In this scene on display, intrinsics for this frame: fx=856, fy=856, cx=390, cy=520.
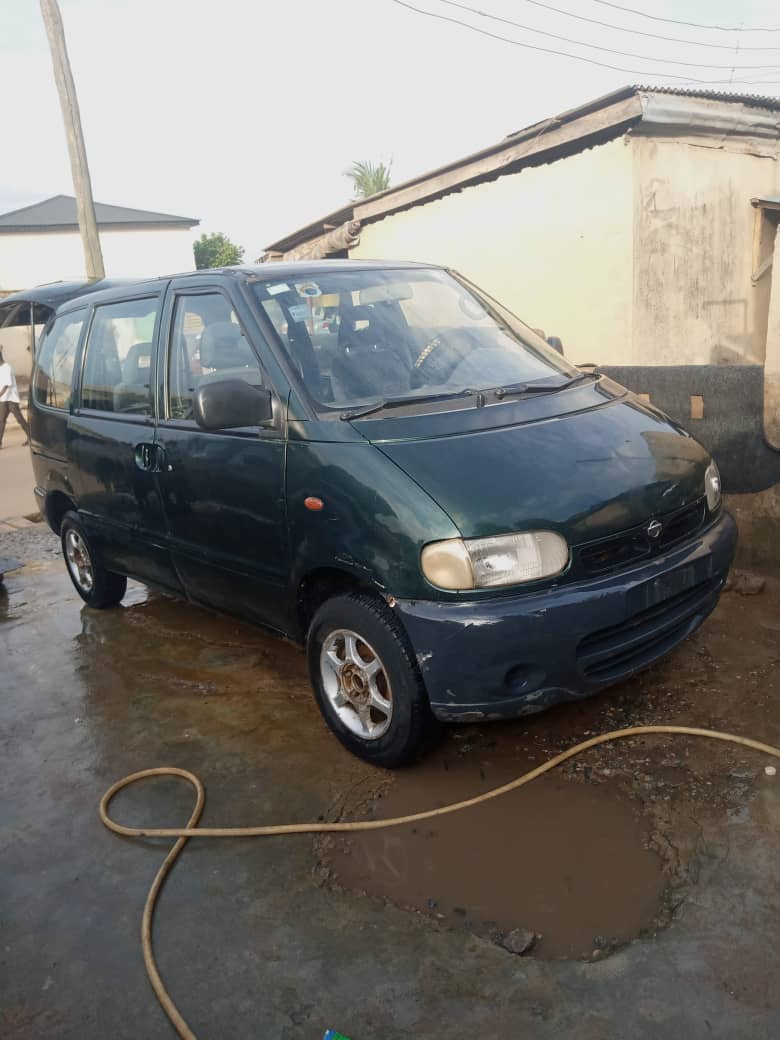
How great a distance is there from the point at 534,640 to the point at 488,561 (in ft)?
1.00

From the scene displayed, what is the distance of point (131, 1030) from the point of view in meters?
2.29

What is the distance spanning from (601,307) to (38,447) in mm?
6244

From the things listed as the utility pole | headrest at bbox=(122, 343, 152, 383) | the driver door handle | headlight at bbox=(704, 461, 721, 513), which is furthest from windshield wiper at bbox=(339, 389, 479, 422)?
the utility pole

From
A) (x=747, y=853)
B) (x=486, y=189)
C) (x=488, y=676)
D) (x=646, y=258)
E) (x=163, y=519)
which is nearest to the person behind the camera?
(x=747, y=853)

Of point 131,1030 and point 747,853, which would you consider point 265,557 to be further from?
point 747,853

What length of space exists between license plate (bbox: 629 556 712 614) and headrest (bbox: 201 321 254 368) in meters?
1.88

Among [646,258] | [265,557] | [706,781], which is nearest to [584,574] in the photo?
[706,781]

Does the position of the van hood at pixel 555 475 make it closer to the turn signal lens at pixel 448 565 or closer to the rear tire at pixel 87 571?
the turn signal lens at pixel 448 565

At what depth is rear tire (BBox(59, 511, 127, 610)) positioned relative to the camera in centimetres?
542

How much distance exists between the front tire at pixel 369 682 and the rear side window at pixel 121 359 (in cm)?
171

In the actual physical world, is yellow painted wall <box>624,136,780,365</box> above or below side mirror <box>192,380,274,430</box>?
above

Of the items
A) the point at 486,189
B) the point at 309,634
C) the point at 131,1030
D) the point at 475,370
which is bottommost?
the point at 131,1030

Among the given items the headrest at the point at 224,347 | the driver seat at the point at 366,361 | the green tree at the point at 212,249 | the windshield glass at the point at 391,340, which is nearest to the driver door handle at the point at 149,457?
the headrest at the point at 224,347

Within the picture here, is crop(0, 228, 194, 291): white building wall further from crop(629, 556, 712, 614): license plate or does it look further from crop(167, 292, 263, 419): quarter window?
crop(629, 556, 712, 614): license plate
